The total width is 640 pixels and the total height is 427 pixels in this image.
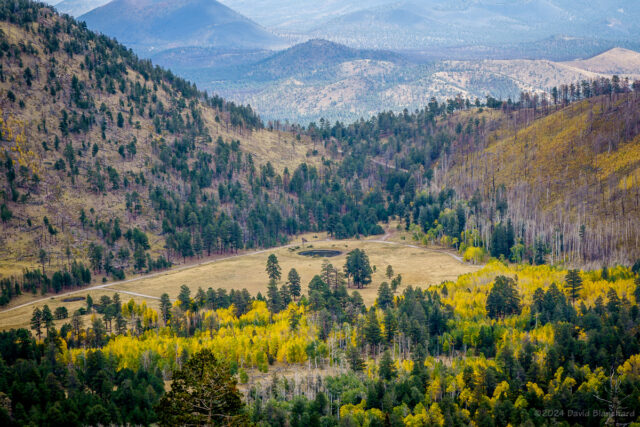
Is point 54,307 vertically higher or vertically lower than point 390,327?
higher

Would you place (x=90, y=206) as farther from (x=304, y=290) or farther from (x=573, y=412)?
(x=573, y=412)

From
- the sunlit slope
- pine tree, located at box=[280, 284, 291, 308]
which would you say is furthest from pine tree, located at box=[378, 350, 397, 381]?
the sunlit slope

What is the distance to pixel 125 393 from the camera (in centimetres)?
8906

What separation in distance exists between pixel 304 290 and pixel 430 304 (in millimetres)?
39332

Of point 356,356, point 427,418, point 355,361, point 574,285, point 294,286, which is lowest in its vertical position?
point 427,418

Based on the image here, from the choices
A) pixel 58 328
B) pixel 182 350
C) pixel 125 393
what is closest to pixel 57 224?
pixel 58 328

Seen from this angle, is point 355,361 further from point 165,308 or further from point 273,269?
point 273,269

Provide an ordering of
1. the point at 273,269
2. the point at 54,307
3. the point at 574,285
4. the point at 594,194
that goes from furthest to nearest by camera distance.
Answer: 1. the point at 594,194
2. the point at 273,269
3. the point at 54,307
4. the point at 574,285

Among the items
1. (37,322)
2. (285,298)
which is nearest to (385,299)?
(285,298)

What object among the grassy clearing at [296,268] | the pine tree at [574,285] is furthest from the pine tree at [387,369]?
the pine tree at [574,285]

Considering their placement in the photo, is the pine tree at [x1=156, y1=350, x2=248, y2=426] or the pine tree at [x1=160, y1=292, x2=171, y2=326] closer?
A: the pine tree at [x1=156, y1=350, x2=248, y2=426]

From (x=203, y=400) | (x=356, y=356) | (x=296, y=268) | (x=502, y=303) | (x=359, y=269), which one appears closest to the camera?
(x=203, y=400)

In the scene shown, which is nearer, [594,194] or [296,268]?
[594,194]

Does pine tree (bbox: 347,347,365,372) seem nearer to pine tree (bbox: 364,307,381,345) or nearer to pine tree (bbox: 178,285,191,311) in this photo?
pine tree (bbox: 364,307,381,345)
